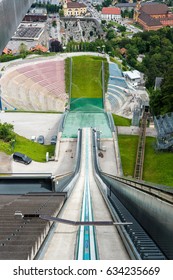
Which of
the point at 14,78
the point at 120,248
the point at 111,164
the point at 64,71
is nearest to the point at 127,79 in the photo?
the point at 64,71

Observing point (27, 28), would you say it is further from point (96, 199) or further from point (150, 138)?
point (96, 199)

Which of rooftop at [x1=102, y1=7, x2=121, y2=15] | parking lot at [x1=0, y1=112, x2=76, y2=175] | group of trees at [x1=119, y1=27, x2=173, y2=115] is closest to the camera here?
parking lot at [x1=0, y1=112, x2=76, y2=175]

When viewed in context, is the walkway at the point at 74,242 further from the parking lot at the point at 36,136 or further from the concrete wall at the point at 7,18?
the parking lot at the point at 36,136

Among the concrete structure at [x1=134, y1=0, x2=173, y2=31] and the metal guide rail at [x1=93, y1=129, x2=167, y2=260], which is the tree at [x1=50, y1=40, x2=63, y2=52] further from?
the metal guide rail at [x1=93, y1=129, x2=167, y2=260]

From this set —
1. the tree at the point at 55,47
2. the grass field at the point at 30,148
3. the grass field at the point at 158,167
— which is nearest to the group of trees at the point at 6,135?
the grass field at the point at 30,148

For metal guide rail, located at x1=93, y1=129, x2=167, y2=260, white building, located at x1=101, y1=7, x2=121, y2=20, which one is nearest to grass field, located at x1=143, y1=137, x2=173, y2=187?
metal guide rail, located at x1=93, y1=129, x2=167, y2=260

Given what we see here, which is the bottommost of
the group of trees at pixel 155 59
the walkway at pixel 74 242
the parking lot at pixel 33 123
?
the parking lot at pixel 33 123

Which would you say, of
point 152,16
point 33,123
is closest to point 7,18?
point 33,123
